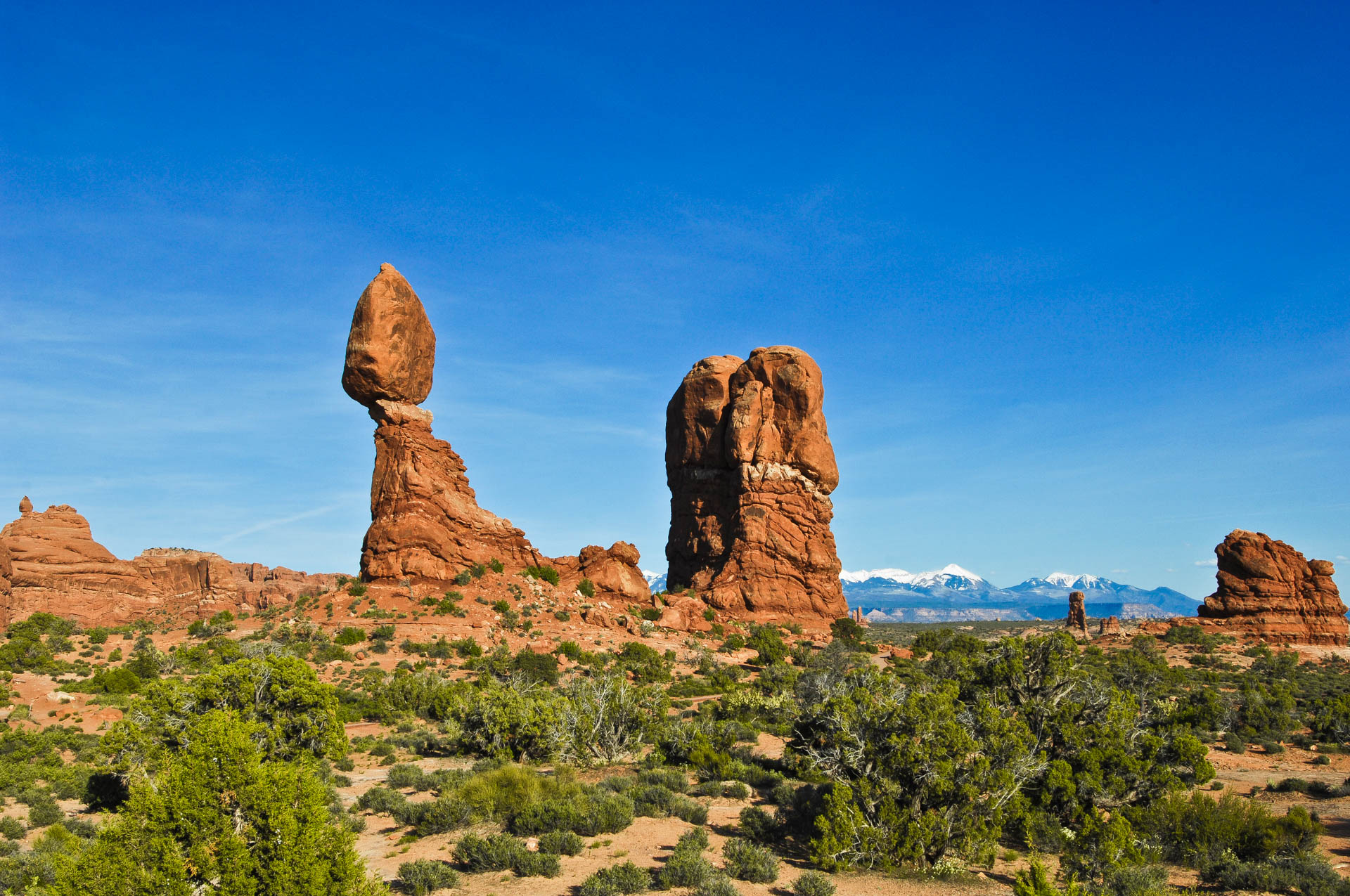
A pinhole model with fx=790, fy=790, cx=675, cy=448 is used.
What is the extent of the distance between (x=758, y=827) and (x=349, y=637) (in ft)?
85.5

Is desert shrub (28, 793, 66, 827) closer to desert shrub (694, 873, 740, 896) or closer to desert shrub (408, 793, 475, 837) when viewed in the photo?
desert shrub (408, 793, 475, 837)

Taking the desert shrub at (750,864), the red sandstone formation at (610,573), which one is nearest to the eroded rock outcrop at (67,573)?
the red sandstone formation at (610,573)

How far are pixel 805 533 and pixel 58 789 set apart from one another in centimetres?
3978

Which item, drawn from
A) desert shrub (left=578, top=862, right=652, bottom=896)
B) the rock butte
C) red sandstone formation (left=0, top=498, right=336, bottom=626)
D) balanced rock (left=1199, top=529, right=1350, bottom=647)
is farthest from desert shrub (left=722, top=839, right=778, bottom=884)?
balanced rock (left=1199, top=529, right=1350, bottom=647)

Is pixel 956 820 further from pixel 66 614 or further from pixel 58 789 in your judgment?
pixel 66 614

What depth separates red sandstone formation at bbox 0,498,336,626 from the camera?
50531mm

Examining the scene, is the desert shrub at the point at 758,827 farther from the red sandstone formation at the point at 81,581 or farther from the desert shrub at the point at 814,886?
the red sandstone formation at the point at 81,581

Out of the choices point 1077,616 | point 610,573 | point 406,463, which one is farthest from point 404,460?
point 1077,616

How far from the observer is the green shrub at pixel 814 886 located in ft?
37.8

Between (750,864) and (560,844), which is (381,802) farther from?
(750,864)

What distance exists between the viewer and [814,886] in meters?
11.6

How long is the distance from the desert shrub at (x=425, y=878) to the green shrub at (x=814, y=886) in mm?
5270

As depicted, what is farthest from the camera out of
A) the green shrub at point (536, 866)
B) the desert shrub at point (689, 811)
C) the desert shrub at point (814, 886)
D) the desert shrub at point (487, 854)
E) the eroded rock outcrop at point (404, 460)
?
the eroded rock outcrop at point (404, 460)

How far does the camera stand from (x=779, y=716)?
2861 centimetres
